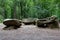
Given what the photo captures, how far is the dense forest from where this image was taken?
21.0 m

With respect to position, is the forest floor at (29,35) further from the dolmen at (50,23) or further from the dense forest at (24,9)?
the dense forest at (24,9)

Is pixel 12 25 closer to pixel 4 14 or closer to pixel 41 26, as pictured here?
pixel 41 26

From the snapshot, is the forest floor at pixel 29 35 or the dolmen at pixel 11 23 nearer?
the forest floor at pixel 29 35

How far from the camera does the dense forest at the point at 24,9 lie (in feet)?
69.1

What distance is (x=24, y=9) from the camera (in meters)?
22.6

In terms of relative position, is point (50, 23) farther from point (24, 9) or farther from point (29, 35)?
point (24, 9)

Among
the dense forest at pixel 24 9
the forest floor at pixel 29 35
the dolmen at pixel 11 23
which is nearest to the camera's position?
the forest floor at pixel 29 35

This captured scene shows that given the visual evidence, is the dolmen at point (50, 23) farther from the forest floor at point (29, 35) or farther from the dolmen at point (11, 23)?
the forest floor at point (29, 35)

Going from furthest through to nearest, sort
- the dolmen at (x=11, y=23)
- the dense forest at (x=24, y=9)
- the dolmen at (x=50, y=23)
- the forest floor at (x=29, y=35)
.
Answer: the dense forest at (x=24, y=9) < the dolmen at (x=50, y=23) < the dolmen at (x=11, y=23) < the forest floor at (x=29, y=35)

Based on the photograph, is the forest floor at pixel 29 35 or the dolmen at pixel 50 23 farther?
the dolmen at pixel 50 23

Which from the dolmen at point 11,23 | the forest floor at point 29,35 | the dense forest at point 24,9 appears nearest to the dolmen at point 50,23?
the dolmen at point 11,23

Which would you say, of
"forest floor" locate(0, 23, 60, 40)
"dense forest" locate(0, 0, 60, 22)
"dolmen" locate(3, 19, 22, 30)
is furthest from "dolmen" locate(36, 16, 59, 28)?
"dense forest" locate(0, 0, 60, 22)

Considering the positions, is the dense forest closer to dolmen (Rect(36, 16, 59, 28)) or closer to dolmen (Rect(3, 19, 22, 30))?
dolmen (Rect(36, 16, 59, 28))

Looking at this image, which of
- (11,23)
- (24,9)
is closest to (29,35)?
(11,23)
